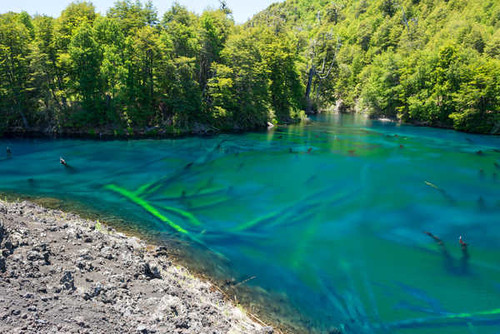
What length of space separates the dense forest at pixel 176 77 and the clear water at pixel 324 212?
6344 millimetres

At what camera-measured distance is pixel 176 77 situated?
35438mm

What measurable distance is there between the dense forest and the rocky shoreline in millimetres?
30063

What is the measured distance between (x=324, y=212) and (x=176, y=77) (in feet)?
92.8

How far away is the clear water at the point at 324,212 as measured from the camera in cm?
885

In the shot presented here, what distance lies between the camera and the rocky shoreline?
185 inches

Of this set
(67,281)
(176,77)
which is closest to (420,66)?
(176,77)

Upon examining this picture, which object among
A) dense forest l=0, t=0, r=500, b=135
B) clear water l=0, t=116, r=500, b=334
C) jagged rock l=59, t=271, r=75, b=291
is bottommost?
clear water l=0, t=116, r=500, b=334

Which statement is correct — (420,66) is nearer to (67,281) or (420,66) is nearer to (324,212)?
(324,212)

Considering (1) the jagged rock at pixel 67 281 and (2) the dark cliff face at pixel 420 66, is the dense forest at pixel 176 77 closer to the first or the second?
(2) the dark cliff face at pixel 420 66

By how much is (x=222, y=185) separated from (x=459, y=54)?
171 ft

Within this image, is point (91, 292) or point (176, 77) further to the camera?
point (176, 77)

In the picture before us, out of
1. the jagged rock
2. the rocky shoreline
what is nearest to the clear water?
the rocky shoreline

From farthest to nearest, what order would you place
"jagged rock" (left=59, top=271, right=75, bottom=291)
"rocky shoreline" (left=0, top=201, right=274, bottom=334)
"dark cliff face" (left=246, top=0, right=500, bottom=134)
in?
"dark cliff face" (left=246, top=0, right=500, bottom=134), "jagged rock" (left=59, top=271, right=75, bottom=291), "rocky shoreline" (left=0, top=201, right=274, bottom=334)

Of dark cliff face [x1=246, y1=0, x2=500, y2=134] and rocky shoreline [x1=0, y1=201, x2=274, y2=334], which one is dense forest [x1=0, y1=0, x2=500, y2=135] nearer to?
dark cliff face [x1=246, y1=0, x2=500, y2=134]
